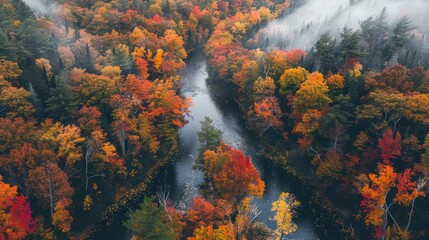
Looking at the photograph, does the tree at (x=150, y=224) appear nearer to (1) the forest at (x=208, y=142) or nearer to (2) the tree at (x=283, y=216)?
(1) the forest at (x=208, y=142)

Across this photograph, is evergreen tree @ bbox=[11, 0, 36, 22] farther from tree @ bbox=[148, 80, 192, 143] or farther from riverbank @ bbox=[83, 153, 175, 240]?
riverbank @ bbox=[83, 153, 175, 240]

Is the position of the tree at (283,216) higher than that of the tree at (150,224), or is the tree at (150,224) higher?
the tree at (150,224)

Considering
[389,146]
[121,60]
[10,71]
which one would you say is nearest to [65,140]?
[10,71]

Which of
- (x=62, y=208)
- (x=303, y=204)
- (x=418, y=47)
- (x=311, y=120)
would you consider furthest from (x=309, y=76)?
(x=62, y=208)

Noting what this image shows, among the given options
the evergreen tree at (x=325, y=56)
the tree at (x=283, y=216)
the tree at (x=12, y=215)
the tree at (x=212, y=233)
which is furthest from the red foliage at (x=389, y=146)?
the tree at (x=12, y=215)

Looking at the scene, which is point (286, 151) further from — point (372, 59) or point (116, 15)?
point (116, 15)

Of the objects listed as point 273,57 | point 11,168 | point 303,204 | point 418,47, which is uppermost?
point 11,168
